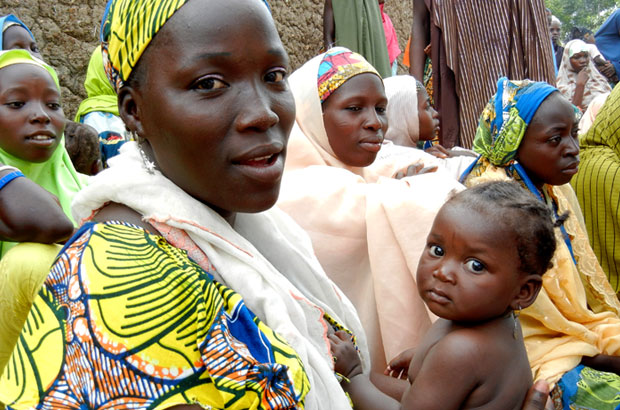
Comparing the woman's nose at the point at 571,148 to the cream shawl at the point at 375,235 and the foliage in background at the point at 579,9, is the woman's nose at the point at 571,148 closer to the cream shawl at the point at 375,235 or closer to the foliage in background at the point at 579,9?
the cream shawl at the point at 375,235

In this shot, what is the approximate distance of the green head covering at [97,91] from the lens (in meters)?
5.09

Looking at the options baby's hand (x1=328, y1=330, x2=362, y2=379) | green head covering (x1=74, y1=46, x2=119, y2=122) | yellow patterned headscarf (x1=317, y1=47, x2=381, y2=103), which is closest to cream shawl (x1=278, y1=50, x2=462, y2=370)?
yellow patterned headscarf (x1=317, y1=47, x2=381, y2=103)

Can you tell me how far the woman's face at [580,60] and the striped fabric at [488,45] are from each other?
167 inches

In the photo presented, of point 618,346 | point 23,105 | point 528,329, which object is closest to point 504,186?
point 528,329

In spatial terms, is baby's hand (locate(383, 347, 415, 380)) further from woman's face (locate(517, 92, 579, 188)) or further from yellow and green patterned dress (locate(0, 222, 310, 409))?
woman's face (locate(517, 92, 579, 188))

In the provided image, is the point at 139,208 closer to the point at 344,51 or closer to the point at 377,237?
the point at 377,237

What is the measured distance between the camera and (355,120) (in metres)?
2.95

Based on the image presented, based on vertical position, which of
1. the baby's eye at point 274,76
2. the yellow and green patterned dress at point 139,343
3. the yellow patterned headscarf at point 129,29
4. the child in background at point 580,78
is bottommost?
the child in background at point 580,78

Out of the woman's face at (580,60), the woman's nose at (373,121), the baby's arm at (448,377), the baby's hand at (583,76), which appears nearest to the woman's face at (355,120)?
the woman's nose at (373,121)

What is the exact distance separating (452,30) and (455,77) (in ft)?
1.33

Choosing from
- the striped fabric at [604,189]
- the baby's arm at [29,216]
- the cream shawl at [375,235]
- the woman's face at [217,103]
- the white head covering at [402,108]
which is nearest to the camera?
the woman's face at [217,103]

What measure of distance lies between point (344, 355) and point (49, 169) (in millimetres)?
2290

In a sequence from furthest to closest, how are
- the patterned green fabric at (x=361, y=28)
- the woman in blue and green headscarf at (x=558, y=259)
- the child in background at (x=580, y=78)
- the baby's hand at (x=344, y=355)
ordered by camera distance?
the child in background at (x=580, y=78) → the patterned green fabric at (x=361, y=28) → the woman in blue and green headscarf at (x=558, y=259) → the baby's hand at (x=344, y=355)

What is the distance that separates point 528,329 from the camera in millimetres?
2771
